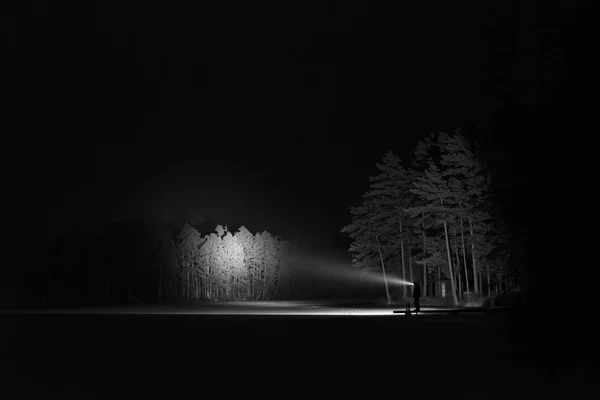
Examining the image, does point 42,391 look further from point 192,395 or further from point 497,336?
point 497,336

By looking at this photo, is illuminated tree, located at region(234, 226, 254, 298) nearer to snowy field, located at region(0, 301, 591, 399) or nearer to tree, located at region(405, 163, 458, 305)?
tree, located at region(405, 163, 458, 305)

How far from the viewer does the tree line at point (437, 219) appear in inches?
2046

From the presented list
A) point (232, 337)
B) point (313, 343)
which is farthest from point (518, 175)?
point (232, 337)

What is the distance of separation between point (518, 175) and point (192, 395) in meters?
12.6

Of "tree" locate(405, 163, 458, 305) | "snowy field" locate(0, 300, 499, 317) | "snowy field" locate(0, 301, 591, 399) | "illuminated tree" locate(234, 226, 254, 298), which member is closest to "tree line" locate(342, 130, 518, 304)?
"tree" locate(405, 163, 458, 305)

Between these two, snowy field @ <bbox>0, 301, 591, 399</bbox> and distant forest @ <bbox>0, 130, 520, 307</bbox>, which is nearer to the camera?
snowy field @ <bbox>0, 301, 591, 399</bbox>

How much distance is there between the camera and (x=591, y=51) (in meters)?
17.9

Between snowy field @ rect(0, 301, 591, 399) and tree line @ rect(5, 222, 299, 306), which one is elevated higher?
tree line @ rect(5, 222, 299, 306)

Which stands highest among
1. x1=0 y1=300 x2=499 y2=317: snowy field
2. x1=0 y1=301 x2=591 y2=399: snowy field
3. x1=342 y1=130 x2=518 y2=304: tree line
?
x1=342 y1=130 x2=518 y2=304: tree line

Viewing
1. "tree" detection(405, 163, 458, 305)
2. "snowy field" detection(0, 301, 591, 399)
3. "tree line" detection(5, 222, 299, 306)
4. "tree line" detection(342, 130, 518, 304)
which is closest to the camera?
"snowy field" detection(0, 301, 591, 399)

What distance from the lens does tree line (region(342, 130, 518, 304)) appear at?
51969 millimetres

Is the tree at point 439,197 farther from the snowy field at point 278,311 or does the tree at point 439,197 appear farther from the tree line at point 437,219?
the snowy field at point 278,311

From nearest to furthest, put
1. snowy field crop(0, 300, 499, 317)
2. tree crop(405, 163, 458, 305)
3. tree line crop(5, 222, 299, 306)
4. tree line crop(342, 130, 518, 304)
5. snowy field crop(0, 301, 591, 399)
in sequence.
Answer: snowy field crop(0, 301, 591, 399)
snowy field crop(0, 300, 499, 317)
tree line crop(342, 130, 518, 304)
tree crop(405, 163, 458, 305)
tree line crop(5, 222, 299, 306)

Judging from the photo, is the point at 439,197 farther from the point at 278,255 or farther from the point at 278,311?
the point at 278,255
